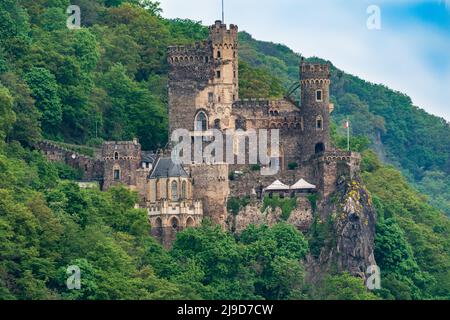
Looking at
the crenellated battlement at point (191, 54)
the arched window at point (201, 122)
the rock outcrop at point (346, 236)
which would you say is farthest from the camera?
the crenellated battlement at point (191, 54)

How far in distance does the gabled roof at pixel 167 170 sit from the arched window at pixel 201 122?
3703 mm

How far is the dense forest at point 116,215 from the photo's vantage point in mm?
130375

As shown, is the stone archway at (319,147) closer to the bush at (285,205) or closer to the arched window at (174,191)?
the bush at (285,205)

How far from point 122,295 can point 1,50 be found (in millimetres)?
26902

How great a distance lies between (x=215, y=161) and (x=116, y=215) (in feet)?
22.6

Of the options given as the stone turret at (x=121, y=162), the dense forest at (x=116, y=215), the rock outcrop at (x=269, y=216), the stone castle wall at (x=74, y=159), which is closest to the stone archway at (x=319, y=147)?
the rock outcrop at (x=269, y=216)

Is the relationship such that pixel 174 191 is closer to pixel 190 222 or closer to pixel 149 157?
pixel 190 222

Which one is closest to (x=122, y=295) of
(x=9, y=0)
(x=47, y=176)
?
(x=47, y=176)

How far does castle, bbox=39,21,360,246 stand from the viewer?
450ft

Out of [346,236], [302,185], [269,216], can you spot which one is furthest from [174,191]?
[346,236]

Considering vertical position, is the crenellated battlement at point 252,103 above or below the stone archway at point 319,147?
above

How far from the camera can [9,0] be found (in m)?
159

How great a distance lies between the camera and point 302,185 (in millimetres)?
138375
